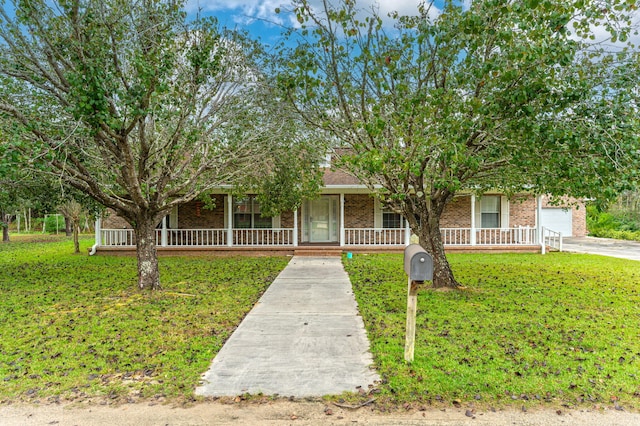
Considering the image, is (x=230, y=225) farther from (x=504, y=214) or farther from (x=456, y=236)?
(x=504, y=214)

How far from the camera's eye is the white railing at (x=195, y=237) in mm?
15938

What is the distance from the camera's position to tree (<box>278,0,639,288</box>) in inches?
200

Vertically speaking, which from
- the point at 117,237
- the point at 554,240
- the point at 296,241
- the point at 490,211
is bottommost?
the point at 554,240

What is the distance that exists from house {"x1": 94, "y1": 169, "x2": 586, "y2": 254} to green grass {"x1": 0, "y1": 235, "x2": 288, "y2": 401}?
4795 millimetres

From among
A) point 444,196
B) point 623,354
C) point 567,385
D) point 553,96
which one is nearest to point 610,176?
point 553,96

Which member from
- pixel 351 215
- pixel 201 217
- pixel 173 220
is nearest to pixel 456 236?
pixel 351 215

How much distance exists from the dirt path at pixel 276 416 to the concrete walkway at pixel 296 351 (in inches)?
12.0

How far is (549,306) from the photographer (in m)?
7.00

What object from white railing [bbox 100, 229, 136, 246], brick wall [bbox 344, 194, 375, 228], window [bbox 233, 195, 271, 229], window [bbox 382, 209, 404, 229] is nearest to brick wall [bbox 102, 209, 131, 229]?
white railing [bbox 100, 229, 136, 246]

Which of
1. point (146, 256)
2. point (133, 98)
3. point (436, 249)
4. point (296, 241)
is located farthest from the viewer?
point (296, 241)

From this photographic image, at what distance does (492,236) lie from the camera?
17.0m

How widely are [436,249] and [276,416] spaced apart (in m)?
5.66

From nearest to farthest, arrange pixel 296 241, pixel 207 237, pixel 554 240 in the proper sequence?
1. pixel 296 241
2. pixel 207 237
3. pixel 554 240

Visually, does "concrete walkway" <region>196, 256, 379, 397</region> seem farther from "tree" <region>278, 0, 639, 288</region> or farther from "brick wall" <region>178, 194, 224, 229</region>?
"brick wall" <region>178, 194, 224, 229</region>
